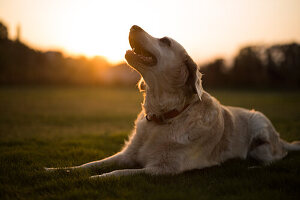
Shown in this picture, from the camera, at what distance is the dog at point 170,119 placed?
13.3ft

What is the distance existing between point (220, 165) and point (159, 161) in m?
1.18

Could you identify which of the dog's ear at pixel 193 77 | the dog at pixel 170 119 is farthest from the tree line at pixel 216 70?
the dog's ear at pixel 193 77

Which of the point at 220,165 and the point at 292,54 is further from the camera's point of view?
the point at 292,54

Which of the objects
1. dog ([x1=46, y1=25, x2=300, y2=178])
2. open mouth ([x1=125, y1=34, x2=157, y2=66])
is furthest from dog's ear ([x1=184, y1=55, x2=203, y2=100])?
open mouth ([x1=125, y1=34, x2=157, y2=66])

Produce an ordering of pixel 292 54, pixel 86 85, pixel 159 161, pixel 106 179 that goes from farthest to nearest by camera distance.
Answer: pixel 292 54, pixel 86 85, pixel 159 161, pixel 106 179

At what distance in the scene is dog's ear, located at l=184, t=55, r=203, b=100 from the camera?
4.08m

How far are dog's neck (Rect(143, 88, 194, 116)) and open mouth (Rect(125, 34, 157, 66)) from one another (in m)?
0.51

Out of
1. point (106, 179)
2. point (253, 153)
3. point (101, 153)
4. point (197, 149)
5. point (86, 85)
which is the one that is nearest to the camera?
point (106, 179)

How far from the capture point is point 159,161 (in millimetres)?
3992

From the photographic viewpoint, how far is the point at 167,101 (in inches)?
169

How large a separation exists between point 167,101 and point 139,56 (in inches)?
33.3

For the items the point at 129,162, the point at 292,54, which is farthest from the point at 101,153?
the point at 292,54

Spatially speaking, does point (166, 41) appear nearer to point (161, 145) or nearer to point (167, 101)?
point (167, 101)

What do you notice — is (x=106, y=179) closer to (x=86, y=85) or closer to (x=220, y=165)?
(x=220, y=165)
